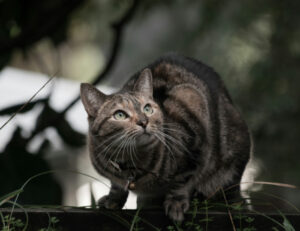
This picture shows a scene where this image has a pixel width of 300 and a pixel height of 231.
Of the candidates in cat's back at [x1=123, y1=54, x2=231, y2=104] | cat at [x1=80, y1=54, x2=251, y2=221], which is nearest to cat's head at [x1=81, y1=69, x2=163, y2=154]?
cat at [x1=80, y1=54, x2=251, y2=221]

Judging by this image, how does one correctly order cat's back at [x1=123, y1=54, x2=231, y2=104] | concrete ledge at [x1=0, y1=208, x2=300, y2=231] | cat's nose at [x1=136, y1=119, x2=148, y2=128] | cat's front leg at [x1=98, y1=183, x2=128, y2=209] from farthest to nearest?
cat's back at [x1=123, y1=54, x2=231, y2=104], cat's front leg at [x1=98, y1=183, x2=128, y2=209], cat's nose at [x1=136, y1=119, x2=148, y2=128], concrete ledge at [x1=0, y1=208, x2=300, y2=231]

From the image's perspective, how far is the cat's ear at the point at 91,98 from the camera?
4.95ft

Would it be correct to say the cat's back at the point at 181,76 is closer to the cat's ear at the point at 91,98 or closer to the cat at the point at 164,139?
the cat at the point at 164,139

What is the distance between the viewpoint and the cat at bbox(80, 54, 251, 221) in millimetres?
1542

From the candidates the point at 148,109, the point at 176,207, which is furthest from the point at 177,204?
the point at 148,109

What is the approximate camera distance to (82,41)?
629 cm

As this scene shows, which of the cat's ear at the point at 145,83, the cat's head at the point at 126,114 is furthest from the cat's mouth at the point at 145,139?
the cat's ear at the point at 145,83

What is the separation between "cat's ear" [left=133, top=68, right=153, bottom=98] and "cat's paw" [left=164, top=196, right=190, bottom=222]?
12.4 inches

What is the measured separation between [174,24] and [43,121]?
2454 millimetres

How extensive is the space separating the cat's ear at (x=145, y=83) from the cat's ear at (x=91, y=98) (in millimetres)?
106

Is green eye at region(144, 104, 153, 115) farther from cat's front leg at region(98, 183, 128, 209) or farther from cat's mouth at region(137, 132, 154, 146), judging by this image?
cat's front leg at region(98, 183, 128, 209)

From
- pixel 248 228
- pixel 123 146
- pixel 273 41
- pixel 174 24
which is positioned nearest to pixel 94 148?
pixel 123 146

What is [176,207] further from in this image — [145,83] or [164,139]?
[145,83]

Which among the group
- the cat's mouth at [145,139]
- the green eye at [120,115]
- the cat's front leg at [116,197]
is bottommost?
the cat's front leg at [116,197]
